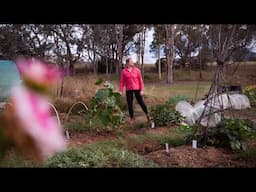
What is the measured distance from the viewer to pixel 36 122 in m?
0.19

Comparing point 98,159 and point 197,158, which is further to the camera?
point 197,158

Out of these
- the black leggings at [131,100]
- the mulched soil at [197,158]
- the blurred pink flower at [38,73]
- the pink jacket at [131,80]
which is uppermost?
the blurred pink flower at [38,73]

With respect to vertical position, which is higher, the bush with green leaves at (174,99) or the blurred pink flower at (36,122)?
the blurred pink flower at (36,122)

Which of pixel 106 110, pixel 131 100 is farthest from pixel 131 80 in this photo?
pixel 106 110

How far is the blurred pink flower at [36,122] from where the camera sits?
7.6 inches

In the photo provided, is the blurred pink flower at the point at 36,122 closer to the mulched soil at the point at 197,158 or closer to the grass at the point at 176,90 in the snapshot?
the mulched soil at the point at 197,158

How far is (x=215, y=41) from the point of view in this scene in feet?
12.9

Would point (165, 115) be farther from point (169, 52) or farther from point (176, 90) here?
point (169, 52)

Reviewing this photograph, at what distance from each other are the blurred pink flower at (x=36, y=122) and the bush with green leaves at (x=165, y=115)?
4148 mm

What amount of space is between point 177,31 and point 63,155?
1.84 metres

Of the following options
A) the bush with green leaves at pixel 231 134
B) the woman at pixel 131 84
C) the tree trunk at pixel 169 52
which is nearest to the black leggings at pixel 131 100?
the woman at pixel 131 84

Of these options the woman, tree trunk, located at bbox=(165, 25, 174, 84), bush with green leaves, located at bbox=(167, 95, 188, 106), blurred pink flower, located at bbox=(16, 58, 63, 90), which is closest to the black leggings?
the woman

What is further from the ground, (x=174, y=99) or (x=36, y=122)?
(x=36, y=122)

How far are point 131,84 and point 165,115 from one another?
0.56 meters
